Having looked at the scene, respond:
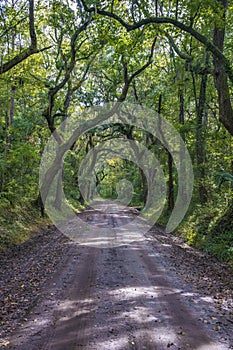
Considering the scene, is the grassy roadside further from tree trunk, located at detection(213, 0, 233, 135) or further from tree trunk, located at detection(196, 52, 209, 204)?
tree trunk, located at detection(196, 52, 209, 204)

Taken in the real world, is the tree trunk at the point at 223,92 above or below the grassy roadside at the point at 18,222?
above

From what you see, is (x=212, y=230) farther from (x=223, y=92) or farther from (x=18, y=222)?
(x=18, y=222)

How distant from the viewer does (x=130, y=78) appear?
20.7 m

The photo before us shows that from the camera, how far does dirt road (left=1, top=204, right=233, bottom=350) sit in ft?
16.6

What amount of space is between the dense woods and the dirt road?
148 inches

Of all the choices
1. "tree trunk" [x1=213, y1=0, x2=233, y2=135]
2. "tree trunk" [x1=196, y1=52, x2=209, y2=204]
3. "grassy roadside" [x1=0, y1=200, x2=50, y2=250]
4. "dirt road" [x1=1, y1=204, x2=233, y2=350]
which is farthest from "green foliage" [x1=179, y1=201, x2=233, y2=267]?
"grassy roadside" [x1=0, y1=200, x2=50, y2=250]

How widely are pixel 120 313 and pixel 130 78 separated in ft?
55.0

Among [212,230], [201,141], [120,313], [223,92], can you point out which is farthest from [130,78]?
[120,313]

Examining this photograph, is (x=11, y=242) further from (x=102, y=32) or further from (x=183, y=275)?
(x=102, y=32)

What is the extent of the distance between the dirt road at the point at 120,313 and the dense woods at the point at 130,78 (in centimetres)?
377

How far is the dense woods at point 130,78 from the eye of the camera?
12070mm

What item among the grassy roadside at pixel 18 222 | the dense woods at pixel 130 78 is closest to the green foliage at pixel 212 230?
the dense woods at pixel 130 78

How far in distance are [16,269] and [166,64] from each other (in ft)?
62.7

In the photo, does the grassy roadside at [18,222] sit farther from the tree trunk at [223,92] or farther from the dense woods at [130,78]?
the tree trunk at [223,92]
